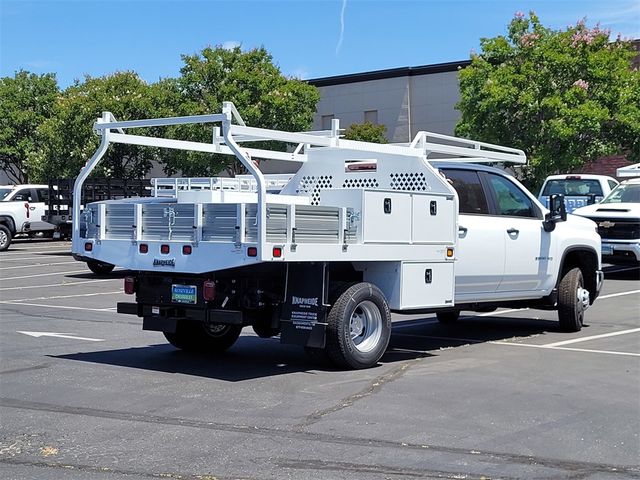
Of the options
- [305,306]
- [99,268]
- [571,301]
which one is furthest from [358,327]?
Answer: [99,268]

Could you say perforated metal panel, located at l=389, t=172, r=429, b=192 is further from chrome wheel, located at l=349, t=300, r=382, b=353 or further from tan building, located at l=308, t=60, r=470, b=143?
tan building, located at l=308, t=60, r=470, b=143

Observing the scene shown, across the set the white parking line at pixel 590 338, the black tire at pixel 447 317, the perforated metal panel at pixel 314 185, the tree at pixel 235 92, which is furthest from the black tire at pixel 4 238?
the white parking line at pixel 590 338

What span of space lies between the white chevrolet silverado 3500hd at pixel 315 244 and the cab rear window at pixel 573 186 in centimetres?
1133

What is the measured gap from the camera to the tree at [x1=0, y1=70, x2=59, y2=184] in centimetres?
4484

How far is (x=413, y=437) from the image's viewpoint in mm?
6707

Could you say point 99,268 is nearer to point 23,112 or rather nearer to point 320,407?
point 320,407

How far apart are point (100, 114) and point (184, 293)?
28.9 meters

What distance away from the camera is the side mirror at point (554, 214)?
39.0ft

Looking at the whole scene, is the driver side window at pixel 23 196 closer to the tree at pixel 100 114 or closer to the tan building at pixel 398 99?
the tree at pixel 100 114

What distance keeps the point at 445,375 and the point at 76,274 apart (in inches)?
585

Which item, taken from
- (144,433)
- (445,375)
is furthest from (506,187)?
(144,433)

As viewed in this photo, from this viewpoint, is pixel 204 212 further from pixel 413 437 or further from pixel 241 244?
pixel 413 437

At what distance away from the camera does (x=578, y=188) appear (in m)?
22.5

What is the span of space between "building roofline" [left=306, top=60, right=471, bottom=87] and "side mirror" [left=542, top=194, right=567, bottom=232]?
27.2 metres
